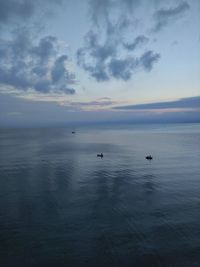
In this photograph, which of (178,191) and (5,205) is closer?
(5,205)

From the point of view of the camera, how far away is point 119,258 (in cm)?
2323

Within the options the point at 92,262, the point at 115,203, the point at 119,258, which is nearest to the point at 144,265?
the point at 119,258

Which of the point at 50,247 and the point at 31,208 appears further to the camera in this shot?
the point at 31,208

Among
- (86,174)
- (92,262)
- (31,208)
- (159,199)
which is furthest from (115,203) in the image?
(86,174)

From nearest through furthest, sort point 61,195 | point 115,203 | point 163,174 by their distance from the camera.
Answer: point 115,203 < point 61,195 < point 163,174

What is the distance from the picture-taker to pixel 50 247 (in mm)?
25172

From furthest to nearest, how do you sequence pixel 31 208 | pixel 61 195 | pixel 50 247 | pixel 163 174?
pixel 163 174 < pixel 61 195 < pixel 31 208 < pixel 50 247

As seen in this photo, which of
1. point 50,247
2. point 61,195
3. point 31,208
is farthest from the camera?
point 61,195

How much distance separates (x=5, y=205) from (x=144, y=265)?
24.7 metres

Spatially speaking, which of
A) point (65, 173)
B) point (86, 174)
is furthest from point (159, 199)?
point (65, 173)

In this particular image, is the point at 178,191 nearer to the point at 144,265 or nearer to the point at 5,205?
the point at 144,265

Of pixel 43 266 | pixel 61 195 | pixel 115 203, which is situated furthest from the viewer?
pixel 61 195

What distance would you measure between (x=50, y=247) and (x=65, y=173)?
3713 centimetres

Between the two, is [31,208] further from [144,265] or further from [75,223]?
[144,265]
